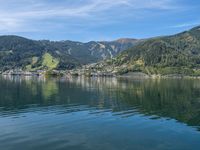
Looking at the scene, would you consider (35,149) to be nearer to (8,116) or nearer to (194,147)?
(194,147)

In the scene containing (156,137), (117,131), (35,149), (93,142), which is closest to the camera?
(35,149)

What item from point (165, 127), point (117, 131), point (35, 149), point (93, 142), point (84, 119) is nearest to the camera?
point (35, 149)

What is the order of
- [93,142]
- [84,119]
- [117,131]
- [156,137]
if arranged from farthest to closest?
[84,119] < [117,131] < [156,137] < [93,142]

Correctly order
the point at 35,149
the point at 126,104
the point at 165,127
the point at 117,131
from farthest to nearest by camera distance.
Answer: the point at 126,104, the point at 165,127, the point at 117,131, the point at 35,149

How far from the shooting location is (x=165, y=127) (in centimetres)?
9019

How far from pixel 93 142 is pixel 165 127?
24580 millimetres

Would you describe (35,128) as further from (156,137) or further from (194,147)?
(194,147)

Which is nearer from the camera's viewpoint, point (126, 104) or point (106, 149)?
point (106, 149)

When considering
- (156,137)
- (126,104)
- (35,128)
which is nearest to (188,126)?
(156,137)

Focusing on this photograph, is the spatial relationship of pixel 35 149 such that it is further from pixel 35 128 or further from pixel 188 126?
pixel 188 126

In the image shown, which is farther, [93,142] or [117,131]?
[117,131]

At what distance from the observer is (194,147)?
2798 inches

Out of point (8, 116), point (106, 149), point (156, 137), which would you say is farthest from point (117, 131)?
point (8, 116)

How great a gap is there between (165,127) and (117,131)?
44.5ft
